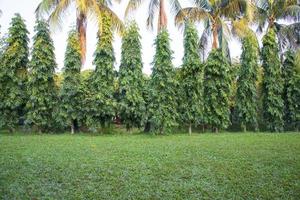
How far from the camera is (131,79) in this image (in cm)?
1513

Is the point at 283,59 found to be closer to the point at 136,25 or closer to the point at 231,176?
the point at 136,25

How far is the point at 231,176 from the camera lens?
669 cm

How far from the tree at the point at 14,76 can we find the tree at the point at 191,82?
7.27 metres

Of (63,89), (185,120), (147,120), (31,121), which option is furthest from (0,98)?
(185,120)

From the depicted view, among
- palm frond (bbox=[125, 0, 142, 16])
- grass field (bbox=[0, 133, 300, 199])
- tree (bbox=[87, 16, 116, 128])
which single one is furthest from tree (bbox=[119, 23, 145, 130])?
grass field (bbox=[0, 133, 300, 199])

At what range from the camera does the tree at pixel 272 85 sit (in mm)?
16609

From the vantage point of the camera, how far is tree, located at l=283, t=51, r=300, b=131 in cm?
1675

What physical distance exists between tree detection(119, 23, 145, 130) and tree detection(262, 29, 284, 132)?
21.0 feet

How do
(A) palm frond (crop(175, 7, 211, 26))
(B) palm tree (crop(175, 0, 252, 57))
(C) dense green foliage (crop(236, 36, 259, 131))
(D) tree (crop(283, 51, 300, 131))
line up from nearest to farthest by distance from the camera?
(C) dense green foliage (crop(236, 36, 259, 131)) < (D) tree (crop(283, 51, 300, 131)) < (B) palm tree (crop(175, 0, 252, 57)) < (A) palm frond (crop(175, 7, 211, 26))

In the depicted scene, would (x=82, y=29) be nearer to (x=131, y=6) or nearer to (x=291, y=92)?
(x=131, y=6)

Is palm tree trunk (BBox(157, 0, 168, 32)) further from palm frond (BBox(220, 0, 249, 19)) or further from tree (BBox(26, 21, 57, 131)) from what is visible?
tree (BBox(26, 21, 57, 131))

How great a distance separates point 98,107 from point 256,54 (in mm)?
8295

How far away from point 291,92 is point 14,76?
524 inches

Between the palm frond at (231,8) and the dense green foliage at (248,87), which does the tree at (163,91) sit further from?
the palm frond at (231,8)
